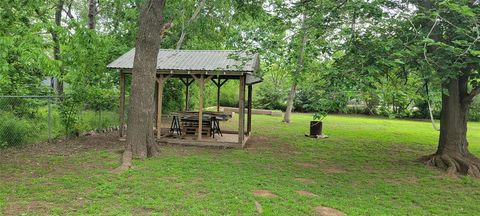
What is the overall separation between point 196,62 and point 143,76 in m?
2.97

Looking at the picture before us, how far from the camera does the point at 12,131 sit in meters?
8.99

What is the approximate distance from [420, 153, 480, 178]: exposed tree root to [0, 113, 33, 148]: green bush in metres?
10.3

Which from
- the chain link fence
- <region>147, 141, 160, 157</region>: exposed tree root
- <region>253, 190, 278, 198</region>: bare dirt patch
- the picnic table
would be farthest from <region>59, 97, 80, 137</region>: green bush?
<region>253, 190, 278, 198</region>: bare dirt patch

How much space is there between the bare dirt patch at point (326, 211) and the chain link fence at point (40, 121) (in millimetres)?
7289

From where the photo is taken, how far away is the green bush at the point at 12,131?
879cm

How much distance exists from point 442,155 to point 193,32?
13.4m

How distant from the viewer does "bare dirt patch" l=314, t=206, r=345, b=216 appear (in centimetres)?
505

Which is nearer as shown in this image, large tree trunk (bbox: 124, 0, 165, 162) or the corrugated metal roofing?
large tree trunk (bbox: 124, 0, 165, 162)

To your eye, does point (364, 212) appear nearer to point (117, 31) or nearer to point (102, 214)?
point (102, 214)

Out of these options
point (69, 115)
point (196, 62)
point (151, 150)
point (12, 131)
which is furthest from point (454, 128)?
point (12, 131)

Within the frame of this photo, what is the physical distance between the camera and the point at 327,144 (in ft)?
40.8

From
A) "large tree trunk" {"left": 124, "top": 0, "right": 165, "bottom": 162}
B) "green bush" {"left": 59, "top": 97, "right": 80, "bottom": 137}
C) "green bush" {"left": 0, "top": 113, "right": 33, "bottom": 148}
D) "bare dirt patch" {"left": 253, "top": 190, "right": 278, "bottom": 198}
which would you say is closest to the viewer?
"bare dirt patch" {"left": 253, "top": 190, "right": 278, "bottom": 198}

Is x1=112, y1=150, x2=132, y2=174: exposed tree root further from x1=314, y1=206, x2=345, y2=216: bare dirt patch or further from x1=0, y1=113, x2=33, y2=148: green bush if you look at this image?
x1=314, y1=206, x2=345, y2=216: bare dirt patch

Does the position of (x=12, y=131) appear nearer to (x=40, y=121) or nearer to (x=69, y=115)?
(x=40, y=121)
